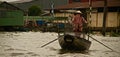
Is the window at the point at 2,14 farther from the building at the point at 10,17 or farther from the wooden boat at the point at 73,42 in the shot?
the wooden boat at the point at 73,42

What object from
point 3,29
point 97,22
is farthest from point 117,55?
point 3,29

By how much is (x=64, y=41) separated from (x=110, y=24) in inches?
822

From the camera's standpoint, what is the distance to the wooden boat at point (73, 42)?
15062 mm

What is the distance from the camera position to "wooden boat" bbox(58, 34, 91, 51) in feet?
49.4

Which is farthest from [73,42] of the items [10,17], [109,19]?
[10,17]

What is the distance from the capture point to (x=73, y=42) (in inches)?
599

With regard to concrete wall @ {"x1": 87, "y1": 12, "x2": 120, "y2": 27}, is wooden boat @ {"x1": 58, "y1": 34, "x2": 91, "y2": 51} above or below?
above

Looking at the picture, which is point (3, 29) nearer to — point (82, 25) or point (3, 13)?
point (3, 13)

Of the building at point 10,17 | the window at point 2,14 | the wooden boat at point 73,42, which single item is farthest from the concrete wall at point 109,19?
the wooden boat at point 73,42

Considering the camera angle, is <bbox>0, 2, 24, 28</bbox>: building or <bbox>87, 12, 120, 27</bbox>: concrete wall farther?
<bbox>0, 2, 24, 28</bbox>: building

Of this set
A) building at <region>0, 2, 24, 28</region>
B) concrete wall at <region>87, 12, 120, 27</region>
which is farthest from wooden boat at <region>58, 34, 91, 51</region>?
building at <region>0, 2, 24, 28</region>

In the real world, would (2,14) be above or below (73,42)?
below

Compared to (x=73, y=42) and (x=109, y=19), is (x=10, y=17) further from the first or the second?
(x=73, y=42)

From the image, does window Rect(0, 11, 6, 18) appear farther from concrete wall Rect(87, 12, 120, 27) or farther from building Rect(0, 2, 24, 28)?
concrete wall Rect(87, 12, 120, 27)
